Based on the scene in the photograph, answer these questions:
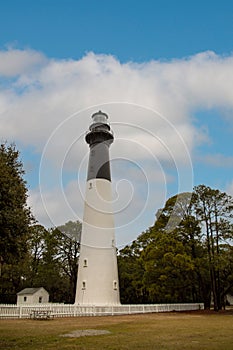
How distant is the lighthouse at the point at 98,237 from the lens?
25906 millimetres

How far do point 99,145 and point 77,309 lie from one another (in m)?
13.5

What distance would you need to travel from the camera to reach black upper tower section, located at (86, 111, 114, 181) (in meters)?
28.9

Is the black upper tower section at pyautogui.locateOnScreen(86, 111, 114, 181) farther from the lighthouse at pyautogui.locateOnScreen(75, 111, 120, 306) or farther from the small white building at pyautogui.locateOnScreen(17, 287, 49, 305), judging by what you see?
the small white building at pyautogui.locateOnScreen(17, 287, 49, 305)

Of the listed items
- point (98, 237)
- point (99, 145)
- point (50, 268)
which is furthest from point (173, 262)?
point (50, 268)

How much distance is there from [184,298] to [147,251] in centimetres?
968

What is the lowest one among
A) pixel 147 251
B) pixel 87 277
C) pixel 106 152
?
pixel 87 277

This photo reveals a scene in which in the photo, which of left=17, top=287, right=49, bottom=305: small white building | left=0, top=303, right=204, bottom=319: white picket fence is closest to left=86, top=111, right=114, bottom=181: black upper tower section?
left=0, top=303, right=204, bottom=319: white picket fence

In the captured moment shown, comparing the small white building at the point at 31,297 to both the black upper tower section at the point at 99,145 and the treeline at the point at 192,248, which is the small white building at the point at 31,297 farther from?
the black upper tower section at the point at 99,145

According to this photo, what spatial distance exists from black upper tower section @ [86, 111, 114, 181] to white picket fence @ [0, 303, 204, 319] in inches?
403

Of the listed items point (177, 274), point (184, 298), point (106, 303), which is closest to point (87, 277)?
point (106, 303)

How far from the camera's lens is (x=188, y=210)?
97.1 ft

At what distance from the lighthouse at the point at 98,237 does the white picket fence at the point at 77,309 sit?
0.89 metres

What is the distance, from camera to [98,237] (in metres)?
27.2

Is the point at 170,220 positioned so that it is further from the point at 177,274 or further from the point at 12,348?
the point at 12,348
